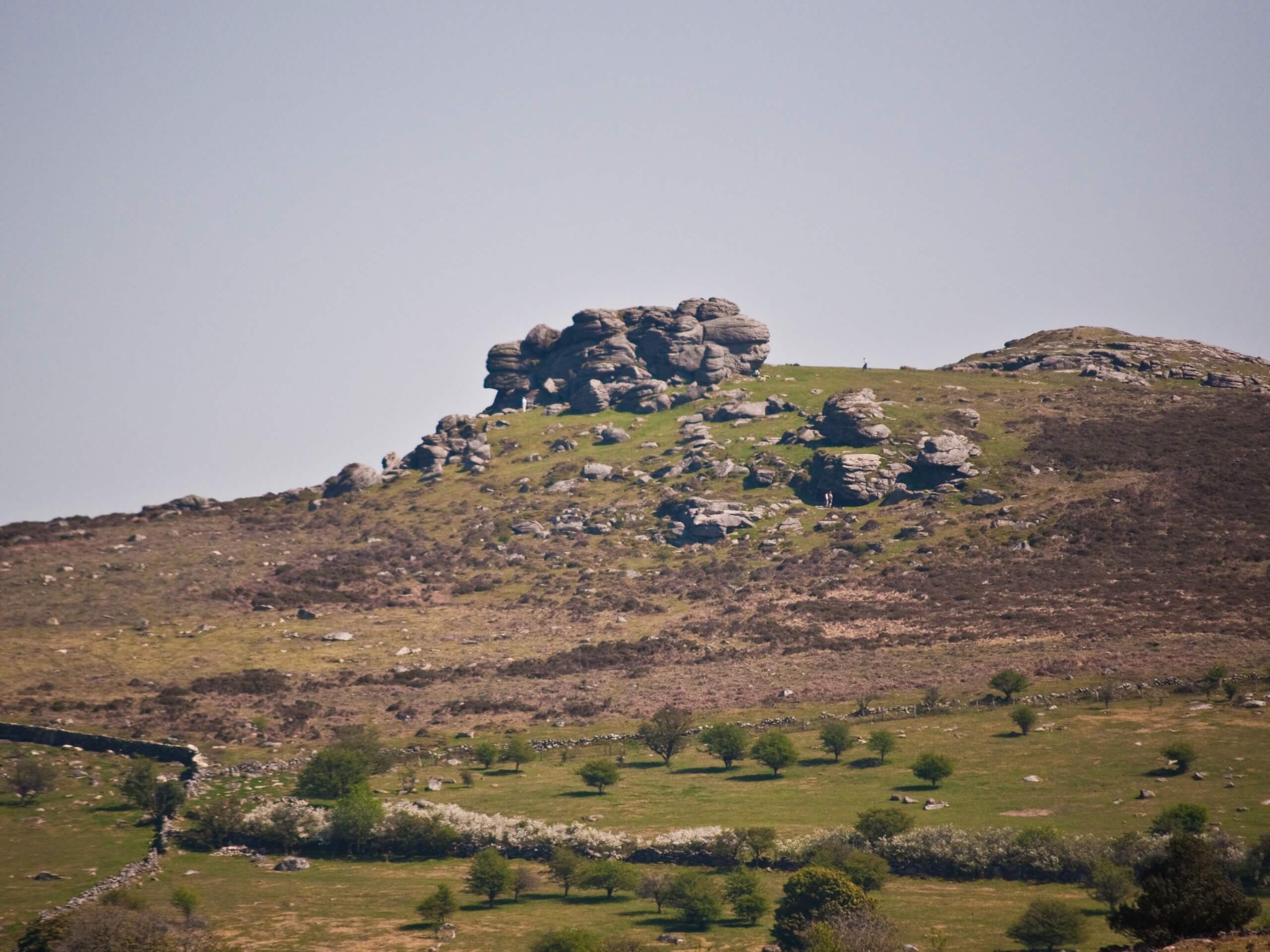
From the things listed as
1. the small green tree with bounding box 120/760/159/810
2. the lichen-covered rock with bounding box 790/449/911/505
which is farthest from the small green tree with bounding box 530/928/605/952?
the lichen-covered rock with bounding box 790/449/911/505

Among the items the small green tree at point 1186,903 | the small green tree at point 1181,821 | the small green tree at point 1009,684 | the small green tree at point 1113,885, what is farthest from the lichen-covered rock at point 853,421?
the small green tree at point 1186,903

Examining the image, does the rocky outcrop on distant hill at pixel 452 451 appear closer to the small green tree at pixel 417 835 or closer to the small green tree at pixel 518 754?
the small green tree at pixel 518 754

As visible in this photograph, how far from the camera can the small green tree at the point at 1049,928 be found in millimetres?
48575

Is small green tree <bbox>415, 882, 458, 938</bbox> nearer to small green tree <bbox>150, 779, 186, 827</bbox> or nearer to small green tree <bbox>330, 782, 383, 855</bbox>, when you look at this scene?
small green tree <bbox>330, 782, 383, 855</bbox>

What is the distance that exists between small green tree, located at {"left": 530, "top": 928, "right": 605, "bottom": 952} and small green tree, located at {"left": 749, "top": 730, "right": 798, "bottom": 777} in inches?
1292

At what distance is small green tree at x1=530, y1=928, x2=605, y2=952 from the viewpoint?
48.9 meters

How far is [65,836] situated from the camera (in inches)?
2854

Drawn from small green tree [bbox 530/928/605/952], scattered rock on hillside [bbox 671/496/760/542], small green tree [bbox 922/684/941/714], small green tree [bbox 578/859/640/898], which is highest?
scattered rock on hillside [bbox 671/496/760/542]

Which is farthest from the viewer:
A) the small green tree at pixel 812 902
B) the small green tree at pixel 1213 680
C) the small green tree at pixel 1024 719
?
the small green tree at pixel 1213 680

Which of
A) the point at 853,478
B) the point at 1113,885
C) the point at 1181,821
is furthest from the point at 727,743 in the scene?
the point at 853,478

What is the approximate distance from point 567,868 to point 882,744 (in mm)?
27783

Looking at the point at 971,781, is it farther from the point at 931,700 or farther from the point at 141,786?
the point at 141,786

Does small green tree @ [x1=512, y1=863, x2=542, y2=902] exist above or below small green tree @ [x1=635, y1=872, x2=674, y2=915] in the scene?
below

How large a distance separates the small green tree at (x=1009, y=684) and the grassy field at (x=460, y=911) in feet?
109
